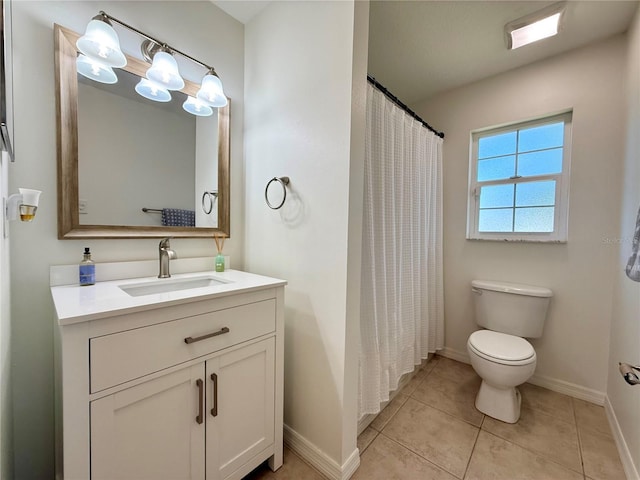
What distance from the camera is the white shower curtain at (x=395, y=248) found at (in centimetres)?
143

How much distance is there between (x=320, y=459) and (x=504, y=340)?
4.45 ft

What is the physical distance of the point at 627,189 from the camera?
151 centimetres

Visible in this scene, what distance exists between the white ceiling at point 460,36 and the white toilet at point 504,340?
1657 millimetres

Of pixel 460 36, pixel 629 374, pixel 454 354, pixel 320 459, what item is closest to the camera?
pixel 629 374

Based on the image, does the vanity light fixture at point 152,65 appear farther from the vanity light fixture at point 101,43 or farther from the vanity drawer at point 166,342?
the vanity drawer at point 166,342

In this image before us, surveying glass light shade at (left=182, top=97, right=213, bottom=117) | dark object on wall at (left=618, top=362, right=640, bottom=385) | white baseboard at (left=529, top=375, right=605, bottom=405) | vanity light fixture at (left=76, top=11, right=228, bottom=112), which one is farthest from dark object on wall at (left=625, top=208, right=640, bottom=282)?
glass light shade at (left=182, top=97, right=213, bottom=117)

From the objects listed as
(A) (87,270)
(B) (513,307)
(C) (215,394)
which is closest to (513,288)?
(B) (513,307)

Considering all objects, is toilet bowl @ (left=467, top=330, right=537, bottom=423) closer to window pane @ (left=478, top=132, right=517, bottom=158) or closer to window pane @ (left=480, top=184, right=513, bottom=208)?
window pane @ (left=480, top=184, right=513, bottom=208)

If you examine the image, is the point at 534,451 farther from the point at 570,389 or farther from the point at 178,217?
the point at 178,217

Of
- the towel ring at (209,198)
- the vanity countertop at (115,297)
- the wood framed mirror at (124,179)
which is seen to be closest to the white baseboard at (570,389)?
the vanity countertop at (115,297)

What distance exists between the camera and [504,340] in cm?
172

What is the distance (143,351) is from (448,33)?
231cm

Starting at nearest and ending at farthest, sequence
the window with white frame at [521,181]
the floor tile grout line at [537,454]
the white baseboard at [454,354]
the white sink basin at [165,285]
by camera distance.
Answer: the white sink basin at [165,285] → the floor tile grout line at [537,454] → the window with white frame at [521,181] → the white baseboard at [454,354]

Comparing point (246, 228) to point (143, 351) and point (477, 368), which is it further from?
point (477, 368)
